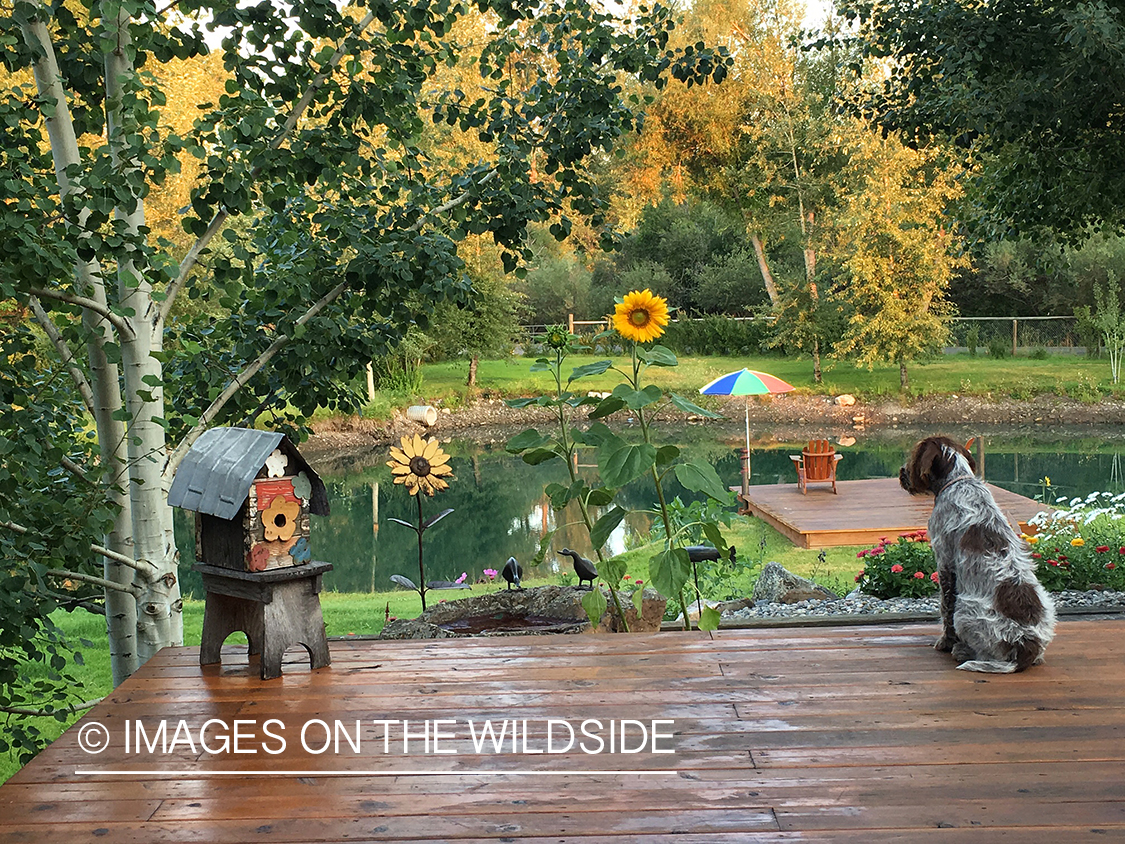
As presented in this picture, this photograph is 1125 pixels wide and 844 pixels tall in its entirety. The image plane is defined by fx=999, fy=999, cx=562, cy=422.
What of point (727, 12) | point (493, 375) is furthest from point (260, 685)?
point (727, 12)

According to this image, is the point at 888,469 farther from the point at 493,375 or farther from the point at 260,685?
the point at 260,685

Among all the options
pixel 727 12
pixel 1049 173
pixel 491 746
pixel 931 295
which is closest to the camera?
pixel 491 746

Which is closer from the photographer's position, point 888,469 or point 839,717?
point 839,717

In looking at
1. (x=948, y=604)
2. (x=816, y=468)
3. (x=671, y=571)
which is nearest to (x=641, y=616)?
(x=671, y=571)

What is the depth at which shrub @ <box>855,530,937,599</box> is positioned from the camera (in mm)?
6121

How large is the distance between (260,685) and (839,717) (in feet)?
5.21

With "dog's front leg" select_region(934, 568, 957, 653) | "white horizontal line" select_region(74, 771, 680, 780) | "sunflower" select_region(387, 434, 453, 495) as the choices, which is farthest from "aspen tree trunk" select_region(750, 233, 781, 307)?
"white horizontal line" select_region(74, 771, 680, 780)

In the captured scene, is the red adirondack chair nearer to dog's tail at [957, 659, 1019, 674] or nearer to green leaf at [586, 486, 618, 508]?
green leaf at [586, 486, 618, 508]

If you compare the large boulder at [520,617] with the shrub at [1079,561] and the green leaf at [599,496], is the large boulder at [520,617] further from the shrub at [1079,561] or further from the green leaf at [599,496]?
the shrub at [1079,561]

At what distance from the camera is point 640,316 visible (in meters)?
3.60

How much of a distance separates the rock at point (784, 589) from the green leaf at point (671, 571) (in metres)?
3.11

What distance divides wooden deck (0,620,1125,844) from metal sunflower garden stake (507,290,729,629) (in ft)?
1.08

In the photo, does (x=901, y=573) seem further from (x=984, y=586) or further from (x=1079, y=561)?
(x=984, y=586)

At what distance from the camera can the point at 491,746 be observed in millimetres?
2361
